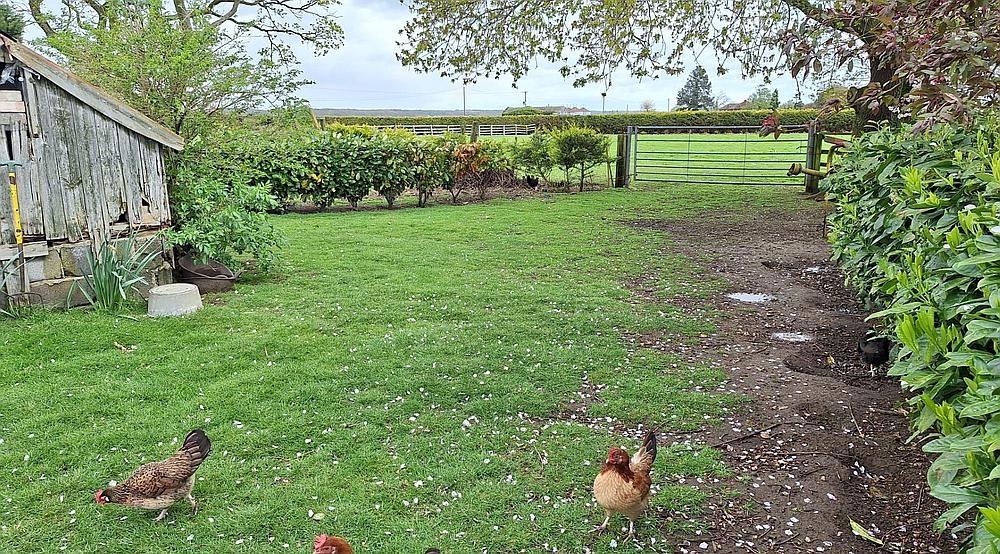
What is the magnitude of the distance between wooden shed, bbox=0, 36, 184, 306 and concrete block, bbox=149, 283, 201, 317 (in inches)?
27.0

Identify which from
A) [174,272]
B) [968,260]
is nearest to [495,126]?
[174,272]

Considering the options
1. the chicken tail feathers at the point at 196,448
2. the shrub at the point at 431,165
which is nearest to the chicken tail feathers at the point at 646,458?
the chicken tail feathers at the point at 196,448

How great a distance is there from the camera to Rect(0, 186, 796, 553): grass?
9.04 feet

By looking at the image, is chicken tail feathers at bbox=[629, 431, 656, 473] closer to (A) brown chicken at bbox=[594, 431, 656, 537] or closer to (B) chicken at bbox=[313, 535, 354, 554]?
(A) brown chicken at bbox=[594, 431, 656, 537]

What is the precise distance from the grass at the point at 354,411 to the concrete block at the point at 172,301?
16 cm

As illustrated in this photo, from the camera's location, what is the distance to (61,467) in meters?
3.15

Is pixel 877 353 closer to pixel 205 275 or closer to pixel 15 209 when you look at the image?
pixel 205 275

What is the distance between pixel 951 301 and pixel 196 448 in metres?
2.88

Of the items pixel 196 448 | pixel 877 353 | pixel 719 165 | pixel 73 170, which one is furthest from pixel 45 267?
pixel 719 165

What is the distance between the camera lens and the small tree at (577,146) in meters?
14.4

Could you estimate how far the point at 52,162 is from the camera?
5215 mm

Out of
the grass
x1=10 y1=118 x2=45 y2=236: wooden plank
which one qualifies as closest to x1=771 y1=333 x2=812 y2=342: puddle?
the grass

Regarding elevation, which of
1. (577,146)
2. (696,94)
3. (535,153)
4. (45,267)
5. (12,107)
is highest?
(696,94)

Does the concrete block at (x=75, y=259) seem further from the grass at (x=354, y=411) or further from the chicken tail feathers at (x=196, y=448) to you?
the chicken tail feathers at (x=196, y=448)
